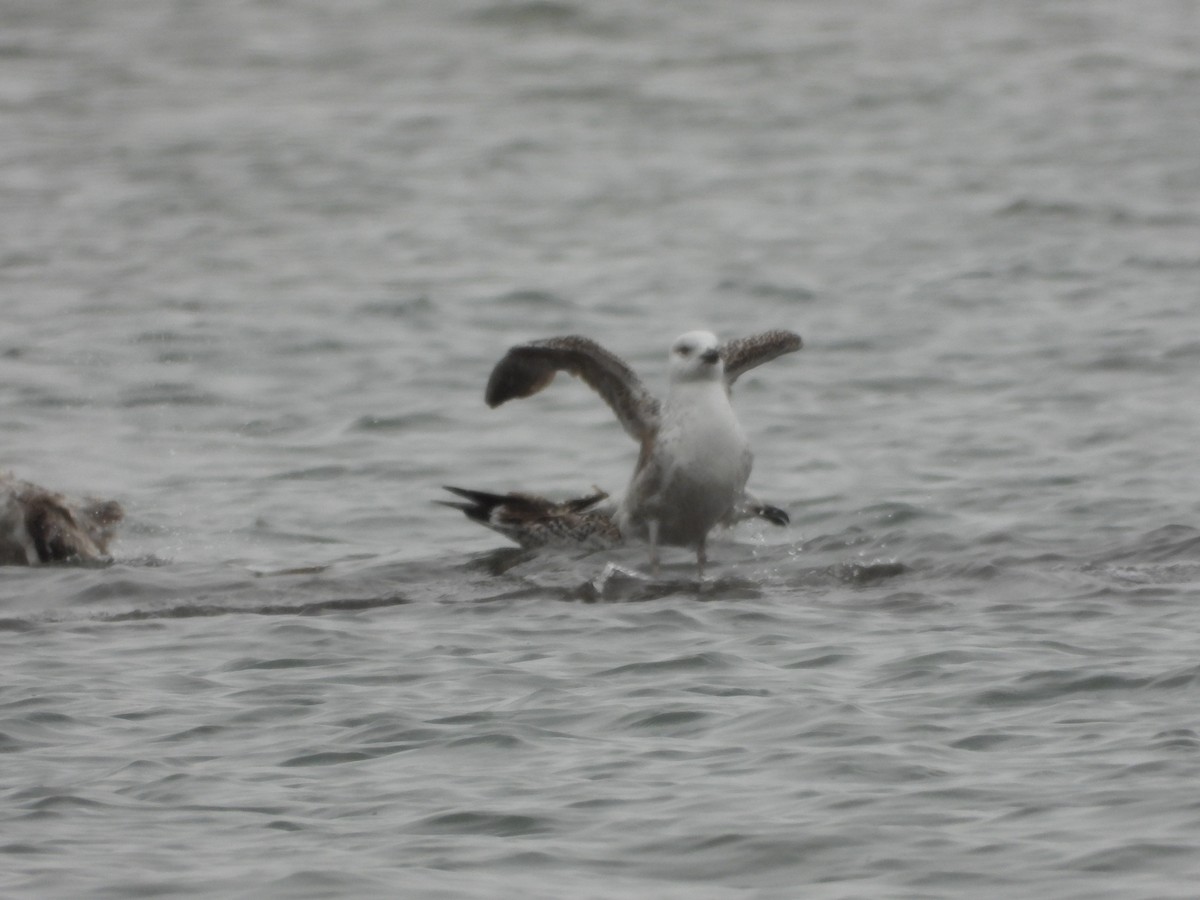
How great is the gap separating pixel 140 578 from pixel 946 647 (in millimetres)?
4136

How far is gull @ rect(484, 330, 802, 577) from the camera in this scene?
12148 mm

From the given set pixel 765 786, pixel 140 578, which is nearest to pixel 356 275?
pixel 140 578

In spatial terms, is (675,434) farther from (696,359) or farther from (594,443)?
(594,443)

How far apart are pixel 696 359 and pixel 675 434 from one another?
1.34 ft

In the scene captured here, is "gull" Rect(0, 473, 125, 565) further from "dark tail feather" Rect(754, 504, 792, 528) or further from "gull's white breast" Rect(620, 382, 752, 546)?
"dark tail feather" Rect(754, 504, 792, 528)

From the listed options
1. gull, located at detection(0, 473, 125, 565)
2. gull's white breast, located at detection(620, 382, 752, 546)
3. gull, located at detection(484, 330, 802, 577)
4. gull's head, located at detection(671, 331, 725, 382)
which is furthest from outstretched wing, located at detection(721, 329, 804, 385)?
gull, located at detection(0, 473, 125, 565)

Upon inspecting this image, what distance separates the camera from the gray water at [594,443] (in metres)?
7.59

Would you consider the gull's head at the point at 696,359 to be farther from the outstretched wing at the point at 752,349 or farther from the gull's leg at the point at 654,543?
the gull's leg at the point at 654,543

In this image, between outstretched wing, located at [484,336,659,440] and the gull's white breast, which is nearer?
the gull's white breast

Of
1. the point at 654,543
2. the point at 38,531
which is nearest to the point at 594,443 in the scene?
the point at 654,543

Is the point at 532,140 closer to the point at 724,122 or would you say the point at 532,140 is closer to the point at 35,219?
the point at 724,122

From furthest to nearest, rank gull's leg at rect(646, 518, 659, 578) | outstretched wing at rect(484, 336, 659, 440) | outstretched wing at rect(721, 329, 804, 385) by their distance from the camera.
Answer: outstretched wing at rect(721, 329, 804, 385) < outstretched wing at rect(484, 336, 659, 440) < gull's leg at rect(646, 518, 659, 578)

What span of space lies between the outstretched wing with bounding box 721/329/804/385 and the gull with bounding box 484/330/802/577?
14 cm

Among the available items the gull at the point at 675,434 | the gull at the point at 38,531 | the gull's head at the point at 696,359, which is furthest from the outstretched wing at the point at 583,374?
the gull at the point at 38,531
